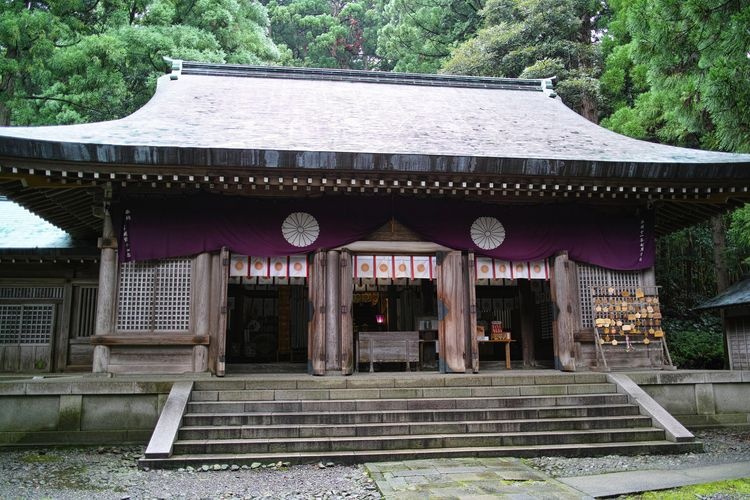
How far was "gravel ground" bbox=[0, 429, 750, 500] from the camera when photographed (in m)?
5.64

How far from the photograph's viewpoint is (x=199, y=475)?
6234 mm

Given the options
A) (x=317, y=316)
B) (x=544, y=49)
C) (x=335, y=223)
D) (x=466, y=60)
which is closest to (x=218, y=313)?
(x=317, y=316)

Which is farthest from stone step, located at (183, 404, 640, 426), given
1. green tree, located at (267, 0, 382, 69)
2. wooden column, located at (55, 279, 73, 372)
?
green tree, located at (267, 0, 382, 69)

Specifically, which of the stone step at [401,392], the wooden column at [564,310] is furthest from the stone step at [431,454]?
the wooden column at [564,310]

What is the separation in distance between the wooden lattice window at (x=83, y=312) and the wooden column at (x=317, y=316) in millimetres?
5661

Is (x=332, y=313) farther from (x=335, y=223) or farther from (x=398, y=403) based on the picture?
(x=398, y=403)

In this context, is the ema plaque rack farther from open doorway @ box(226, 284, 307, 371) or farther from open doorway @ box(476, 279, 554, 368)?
open doorway @ box(226, 284, 307, 371)

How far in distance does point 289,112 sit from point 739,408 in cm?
956

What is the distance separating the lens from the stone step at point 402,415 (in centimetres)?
734

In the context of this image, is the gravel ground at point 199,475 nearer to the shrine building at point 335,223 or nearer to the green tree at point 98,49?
the shrine building at point 335,223

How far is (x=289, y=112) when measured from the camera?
11.9 metres

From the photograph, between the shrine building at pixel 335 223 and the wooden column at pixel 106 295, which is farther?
the wooden column at pixel 106 295

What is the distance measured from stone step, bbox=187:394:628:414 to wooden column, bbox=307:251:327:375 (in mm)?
1488

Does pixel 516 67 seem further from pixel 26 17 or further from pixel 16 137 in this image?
pixel 16 137
